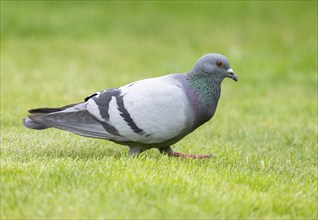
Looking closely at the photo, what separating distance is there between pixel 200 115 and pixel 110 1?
12.1 metres

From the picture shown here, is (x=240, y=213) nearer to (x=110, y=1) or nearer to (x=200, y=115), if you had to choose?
(x=200, y=115)

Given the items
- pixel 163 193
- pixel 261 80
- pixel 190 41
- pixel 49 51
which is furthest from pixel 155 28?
pixel 163 193

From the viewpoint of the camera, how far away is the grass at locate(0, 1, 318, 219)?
416 centimetres

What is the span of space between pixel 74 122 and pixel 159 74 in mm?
6589

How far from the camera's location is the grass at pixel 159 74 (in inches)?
164

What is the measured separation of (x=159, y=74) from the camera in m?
12.0

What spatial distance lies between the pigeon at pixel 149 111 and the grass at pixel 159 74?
23cm

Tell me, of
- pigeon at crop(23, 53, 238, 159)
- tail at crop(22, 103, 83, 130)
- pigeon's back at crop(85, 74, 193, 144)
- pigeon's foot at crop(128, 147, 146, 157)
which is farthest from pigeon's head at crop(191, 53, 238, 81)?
tail at crop(22, 103, 83, 130)

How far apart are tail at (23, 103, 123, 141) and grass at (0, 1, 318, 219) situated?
0.23m

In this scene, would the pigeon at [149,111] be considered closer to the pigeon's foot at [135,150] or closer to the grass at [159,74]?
the pigeon's foot at [135,150]

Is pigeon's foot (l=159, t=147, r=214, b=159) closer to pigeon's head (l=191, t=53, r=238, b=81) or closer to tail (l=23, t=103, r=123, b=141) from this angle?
tail (l=23, t=103, r=123, b=141)

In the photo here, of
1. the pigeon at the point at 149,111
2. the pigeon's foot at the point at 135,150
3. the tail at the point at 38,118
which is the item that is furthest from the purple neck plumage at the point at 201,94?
the tail at the point at 38,118

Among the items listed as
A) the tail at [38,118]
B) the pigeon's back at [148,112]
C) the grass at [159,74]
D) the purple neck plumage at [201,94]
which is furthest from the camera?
the tail at [38,118]

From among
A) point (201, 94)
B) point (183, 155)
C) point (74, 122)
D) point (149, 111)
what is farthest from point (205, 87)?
point (74, 122)
